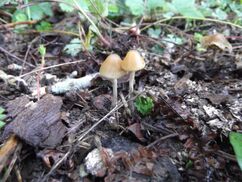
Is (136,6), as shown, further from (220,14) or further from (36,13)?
(36,13)

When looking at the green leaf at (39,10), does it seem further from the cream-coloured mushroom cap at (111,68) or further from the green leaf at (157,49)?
the cream-coloured mushroom cap at (111,68)

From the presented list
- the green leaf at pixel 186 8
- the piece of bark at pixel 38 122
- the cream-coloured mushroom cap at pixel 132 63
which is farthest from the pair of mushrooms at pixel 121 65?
the green leaf at pixel 186 8

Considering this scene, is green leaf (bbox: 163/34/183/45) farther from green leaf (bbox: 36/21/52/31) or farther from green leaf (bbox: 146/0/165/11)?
green leaf (bbox: 36/21/52/31)

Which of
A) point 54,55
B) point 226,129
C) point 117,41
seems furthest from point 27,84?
point 226,129

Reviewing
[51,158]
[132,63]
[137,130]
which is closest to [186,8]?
[132,63]

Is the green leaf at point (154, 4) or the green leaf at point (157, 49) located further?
the green leaf at point (154, 4)
